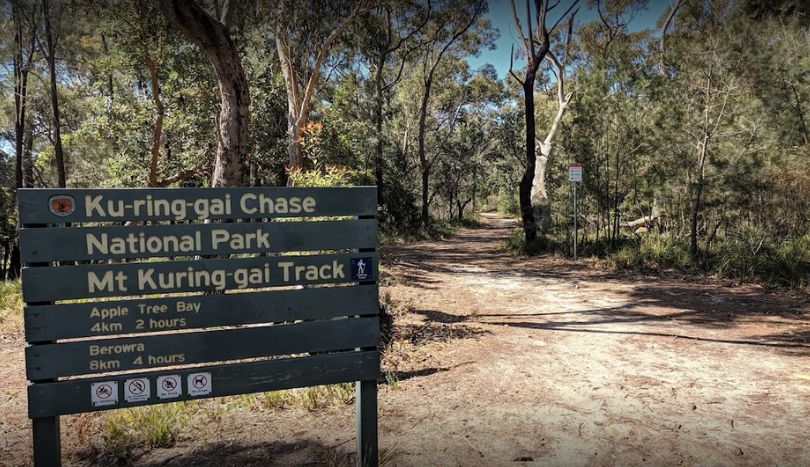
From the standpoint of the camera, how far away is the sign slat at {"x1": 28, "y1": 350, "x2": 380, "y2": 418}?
2.47 meters

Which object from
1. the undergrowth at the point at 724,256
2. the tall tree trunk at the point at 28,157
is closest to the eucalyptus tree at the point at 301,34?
the undergrowth at the point at 724,256

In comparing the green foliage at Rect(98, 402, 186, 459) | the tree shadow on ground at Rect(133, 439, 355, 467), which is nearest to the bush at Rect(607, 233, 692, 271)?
the tree shadow on ground at Rect(133, 439, 355, 467)

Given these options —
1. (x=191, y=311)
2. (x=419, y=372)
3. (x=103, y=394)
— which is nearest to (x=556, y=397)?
(x=419, y=372)

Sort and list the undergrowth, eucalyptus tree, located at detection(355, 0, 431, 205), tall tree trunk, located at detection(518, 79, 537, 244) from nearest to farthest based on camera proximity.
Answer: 1. the undergrowth
2. tall tree trunk, located at detection(518, 79, 537, 244)
3. eucalyptus tree, located at detection(355, 0, 431, 205)

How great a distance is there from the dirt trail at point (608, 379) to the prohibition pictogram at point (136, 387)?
1494 mm

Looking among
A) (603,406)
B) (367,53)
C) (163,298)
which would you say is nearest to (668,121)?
(603,406)

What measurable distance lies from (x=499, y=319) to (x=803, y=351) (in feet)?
10.6

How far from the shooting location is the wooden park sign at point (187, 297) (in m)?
2.45

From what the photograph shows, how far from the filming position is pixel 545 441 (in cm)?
335

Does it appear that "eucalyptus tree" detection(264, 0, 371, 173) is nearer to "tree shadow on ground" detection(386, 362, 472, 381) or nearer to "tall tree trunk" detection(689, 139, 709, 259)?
"tall tree trunk" detection(689, 139, 709, 259)

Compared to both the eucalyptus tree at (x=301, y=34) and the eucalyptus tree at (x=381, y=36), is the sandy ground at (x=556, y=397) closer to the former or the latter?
the eucalyptus tree at (x=301, y=34)

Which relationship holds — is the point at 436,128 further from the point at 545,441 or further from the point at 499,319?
the point at 545,441

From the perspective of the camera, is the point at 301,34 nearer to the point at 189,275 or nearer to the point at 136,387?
the point at 189,275

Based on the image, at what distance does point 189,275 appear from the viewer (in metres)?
2.63
